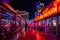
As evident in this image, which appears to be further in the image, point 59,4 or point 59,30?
point 59,30

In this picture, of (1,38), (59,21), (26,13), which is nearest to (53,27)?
(59,21)

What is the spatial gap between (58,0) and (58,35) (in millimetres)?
3763

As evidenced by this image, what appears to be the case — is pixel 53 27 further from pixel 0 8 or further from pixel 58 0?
pixel 0 8

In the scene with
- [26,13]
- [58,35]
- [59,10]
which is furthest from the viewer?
[26,13]

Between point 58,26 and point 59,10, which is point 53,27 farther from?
point 59,10

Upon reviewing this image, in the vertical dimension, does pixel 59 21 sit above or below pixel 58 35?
above

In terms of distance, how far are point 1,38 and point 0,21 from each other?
0.91 meters

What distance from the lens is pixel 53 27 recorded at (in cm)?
2002

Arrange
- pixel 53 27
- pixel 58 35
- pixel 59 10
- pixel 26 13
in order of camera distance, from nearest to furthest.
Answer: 1. pixel 59 10
2. pixel 58 35
3. pixel 53 27
4. pixel 26 13

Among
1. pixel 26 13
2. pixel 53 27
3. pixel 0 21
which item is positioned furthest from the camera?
pixel 26 13

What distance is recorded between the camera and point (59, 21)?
1688 cm

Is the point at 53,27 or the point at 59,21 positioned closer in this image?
the point at 59,21

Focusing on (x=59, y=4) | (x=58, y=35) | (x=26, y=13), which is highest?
(x=26, y=13)

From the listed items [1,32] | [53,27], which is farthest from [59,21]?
[1,32]
